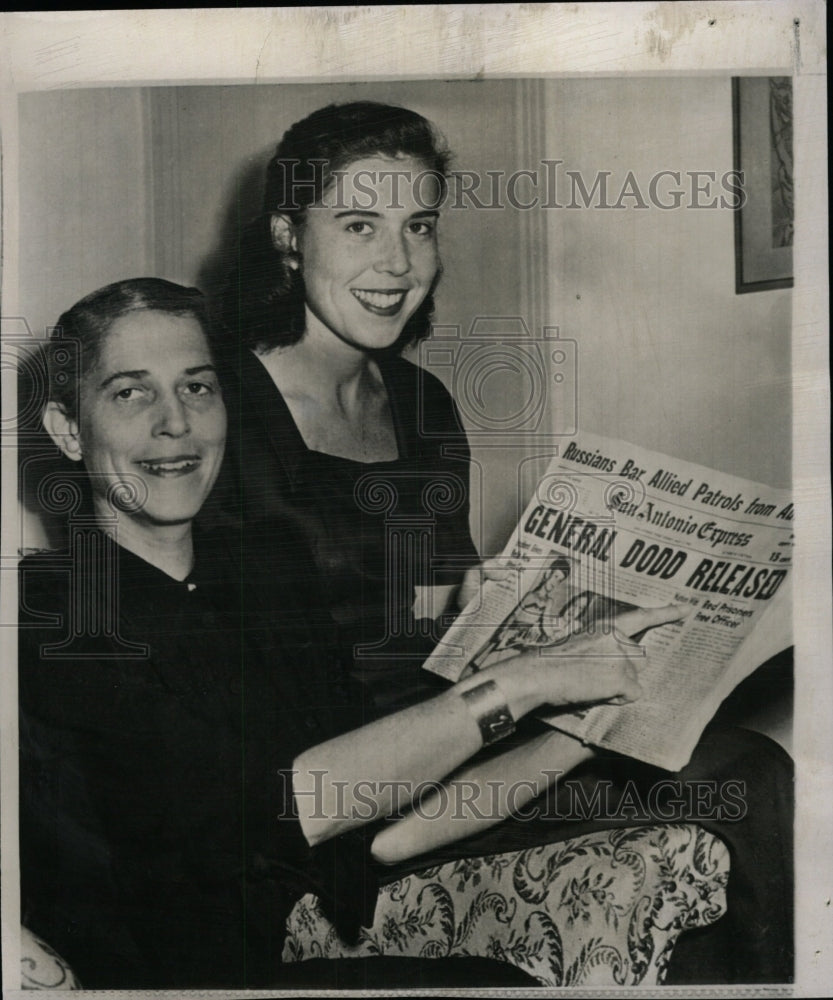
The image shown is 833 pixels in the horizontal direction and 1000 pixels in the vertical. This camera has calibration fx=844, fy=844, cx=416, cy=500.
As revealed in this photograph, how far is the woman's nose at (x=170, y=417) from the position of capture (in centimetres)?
151

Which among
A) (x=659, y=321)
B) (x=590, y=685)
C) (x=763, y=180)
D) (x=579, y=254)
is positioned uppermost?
(x=763, y=180)

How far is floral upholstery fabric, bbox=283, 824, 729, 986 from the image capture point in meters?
1.51

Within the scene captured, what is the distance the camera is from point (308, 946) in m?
1.51

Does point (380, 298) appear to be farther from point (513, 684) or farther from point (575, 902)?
point (575, 902)

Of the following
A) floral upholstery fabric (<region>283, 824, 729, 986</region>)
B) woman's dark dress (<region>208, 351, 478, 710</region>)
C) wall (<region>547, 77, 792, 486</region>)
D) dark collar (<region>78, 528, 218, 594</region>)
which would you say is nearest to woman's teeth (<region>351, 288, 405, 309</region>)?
woman's dark dress (<region>208, 351, 478, 710</region>)

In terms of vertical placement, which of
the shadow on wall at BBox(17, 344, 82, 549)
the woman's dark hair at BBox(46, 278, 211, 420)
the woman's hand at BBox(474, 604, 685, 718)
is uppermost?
the woman's dark hair at BBox(46, 278, 211, 420)

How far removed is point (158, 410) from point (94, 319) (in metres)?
0.21

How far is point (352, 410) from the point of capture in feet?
5.03

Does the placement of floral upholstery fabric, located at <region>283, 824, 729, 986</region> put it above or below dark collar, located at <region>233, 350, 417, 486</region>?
below

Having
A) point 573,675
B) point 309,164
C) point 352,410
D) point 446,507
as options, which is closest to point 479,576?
point 446,507

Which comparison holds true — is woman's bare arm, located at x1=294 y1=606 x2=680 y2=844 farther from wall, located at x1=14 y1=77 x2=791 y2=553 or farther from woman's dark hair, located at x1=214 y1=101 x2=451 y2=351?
woman's dark hair, located at x1=214 y1=101 x2=451 y2=351

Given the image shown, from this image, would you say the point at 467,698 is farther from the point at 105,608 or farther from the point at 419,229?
the point at 419,229

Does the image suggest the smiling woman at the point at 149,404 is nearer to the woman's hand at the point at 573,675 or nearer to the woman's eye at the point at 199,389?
the woman's eye at the point at 199,389

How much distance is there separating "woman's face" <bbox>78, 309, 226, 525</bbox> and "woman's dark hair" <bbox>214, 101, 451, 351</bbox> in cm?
9
